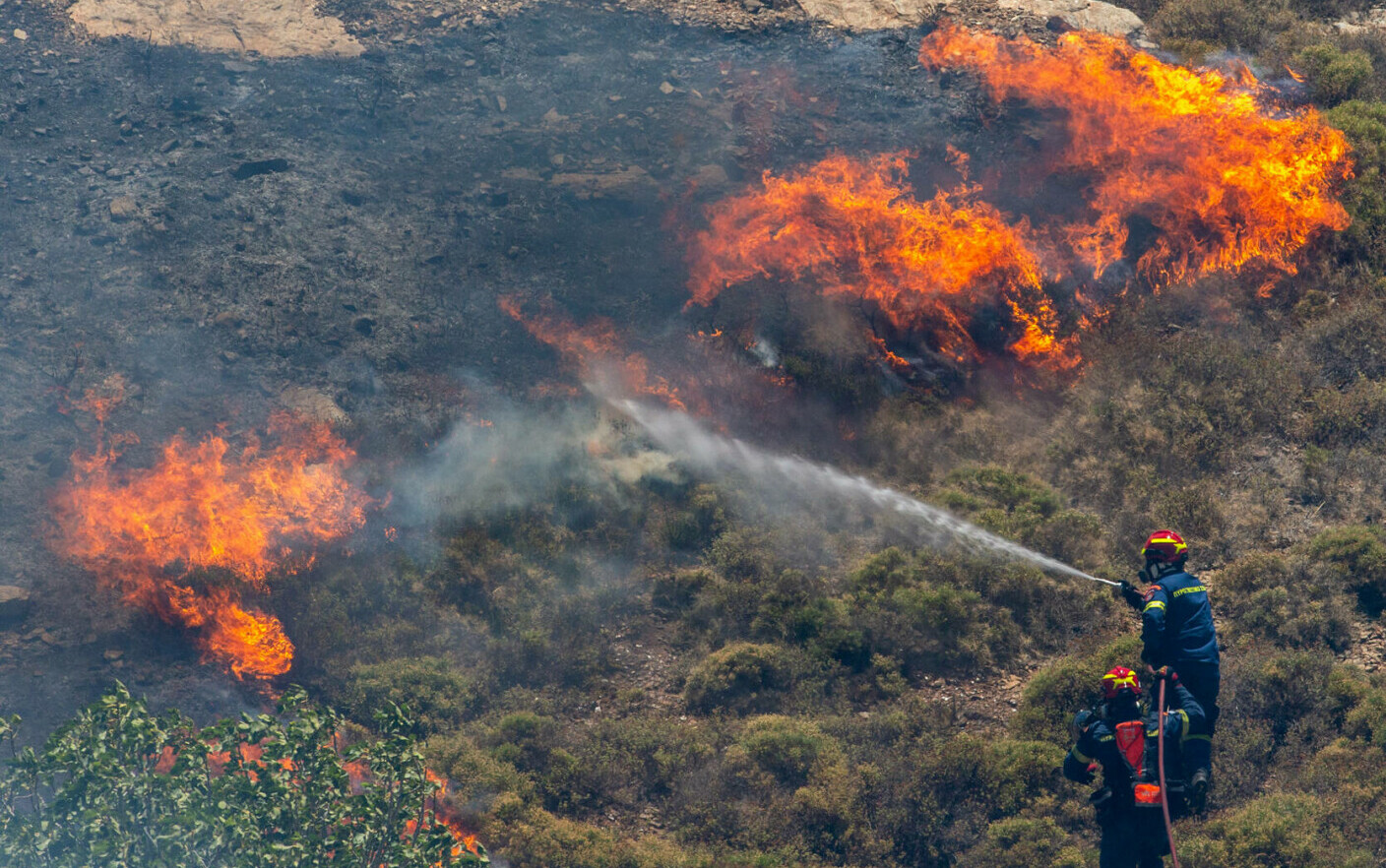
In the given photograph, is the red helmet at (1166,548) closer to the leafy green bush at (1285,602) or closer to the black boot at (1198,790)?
the black boot at (1198,790)

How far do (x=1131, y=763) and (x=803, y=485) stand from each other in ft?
26.8

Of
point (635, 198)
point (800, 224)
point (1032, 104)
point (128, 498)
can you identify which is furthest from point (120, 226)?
point (1032, 104)

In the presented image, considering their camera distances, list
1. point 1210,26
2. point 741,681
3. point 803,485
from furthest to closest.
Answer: point 1210,26
point 803,485
point 741,681

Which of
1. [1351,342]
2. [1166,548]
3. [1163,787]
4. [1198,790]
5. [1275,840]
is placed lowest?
[1275,840]

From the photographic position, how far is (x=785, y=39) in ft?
80.0

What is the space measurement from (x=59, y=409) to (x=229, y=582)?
5489 mm

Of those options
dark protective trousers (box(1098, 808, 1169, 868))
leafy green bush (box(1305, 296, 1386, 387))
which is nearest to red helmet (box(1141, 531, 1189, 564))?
dark protective trousers (box(1098, 808, 1169, 868))

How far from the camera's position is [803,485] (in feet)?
59.2

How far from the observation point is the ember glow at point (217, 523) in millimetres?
15852

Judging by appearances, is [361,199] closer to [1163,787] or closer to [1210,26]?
[1163,787]

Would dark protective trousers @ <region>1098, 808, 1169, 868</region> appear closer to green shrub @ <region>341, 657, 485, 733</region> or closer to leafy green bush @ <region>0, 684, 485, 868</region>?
leafy green bush @ <region>0, 684, 485, 868</region>

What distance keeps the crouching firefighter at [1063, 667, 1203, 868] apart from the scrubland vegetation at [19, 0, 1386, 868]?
0.80 m

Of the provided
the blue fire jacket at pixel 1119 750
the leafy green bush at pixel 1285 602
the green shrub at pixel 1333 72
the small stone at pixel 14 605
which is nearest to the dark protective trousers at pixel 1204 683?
the blue fire jacket at pixel 1119 750

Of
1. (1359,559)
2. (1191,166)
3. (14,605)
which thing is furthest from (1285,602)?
(14,605)
